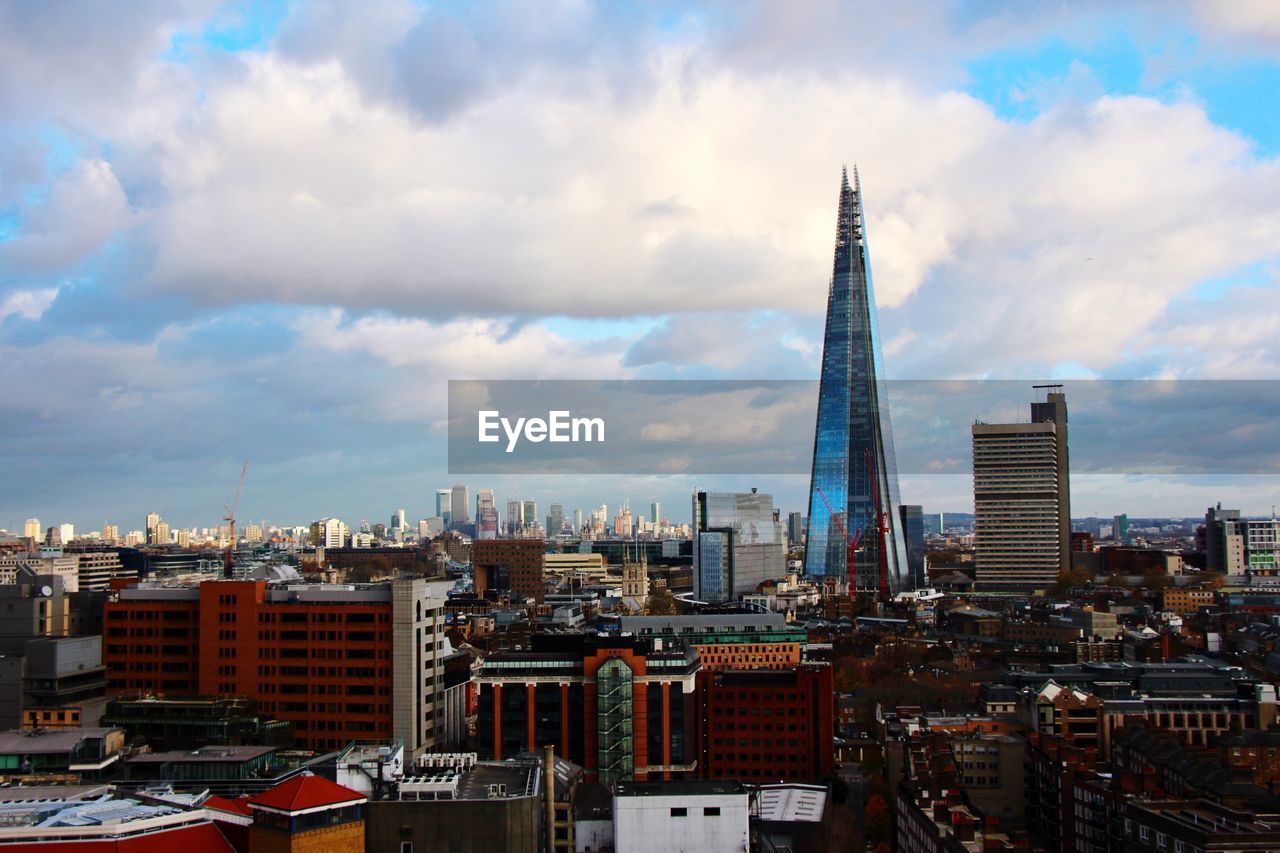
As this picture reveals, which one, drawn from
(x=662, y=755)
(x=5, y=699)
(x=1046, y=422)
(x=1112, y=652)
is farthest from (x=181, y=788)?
(x=1046, y=422)

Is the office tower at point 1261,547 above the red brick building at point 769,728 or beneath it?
above

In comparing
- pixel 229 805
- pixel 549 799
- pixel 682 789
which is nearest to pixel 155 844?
pixel 229 805

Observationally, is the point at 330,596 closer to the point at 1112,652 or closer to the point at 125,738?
the point at 125,738

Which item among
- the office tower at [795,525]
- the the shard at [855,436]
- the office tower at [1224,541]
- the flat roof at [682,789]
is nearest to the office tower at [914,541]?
the the shard at [855,436]

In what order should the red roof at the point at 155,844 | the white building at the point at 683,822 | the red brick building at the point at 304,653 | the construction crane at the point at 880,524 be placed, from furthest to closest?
the construction crane at the point at 880,524 → the red brick building at the point at 304,653 → the white building at the point at 683,822 → the red roof at the point at 155,844

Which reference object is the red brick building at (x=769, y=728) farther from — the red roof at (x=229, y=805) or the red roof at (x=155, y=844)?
the red roof at (x=155, y=844)

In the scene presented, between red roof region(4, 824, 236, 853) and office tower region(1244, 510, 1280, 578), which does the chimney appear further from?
office tower region(1244, 510, 1280, 578)

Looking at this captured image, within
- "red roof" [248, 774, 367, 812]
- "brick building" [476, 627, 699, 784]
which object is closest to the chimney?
"red roof" [248, 774, 367, 812]
